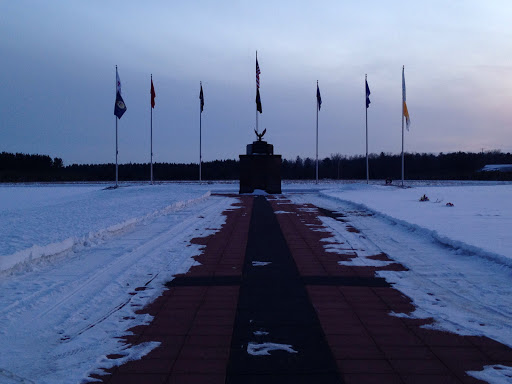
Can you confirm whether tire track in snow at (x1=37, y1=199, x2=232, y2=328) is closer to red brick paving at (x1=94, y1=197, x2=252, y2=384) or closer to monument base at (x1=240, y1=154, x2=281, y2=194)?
red brick paving at (x1=94, y1=197, x2=252, y2=384)

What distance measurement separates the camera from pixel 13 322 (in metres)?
5.32

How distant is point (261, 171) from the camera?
31.5 meters

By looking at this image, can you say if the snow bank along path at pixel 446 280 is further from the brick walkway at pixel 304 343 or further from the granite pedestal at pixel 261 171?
the granite pedestal at pixel 261 171

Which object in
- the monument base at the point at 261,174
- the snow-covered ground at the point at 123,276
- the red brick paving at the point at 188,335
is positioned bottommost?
the red brick paving at the point at 188,335

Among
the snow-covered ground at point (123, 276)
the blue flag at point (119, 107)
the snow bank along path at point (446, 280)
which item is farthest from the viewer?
the blue flag at point (119, 107)

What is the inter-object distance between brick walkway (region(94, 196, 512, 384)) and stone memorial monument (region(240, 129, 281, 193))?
23495mm

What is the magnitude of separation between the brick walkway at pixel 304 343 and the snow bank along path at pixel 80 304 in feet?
0.97

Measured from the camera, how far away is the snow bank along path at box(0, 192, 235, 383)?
4.30 meters

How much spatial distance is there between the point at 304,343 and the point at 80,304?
2799 mm

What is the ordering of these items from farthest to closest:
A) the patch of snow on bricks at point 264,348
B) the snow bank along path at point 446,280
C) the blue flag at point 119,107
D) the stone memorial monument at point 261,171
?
the blue flag at point 119,107 → the stone memorial monument at point 261,171 → the snow bank along path at point 446,280 → the patch of snow on bricks at point 264,348

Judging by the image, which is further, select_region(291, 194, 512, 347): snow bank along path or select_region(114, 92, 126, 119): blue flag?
select_region(114, 92, 126, 119): blue flag

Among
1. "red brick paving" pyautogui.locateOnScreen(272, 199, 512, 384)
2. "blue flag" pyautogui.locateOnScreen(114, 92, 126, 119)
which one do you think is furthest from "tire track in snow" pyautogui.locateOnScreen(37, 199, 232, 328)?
"blue flag" pyautogui.locateOnScreen(114, 92, 126, 119)

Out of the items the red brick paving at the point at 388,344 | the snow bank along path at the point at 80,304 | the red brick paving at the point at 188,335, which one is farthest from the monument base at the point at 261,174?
the red brick paving at the point at 388,344

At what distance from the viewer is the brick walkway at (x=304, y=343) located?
13.3 ft
